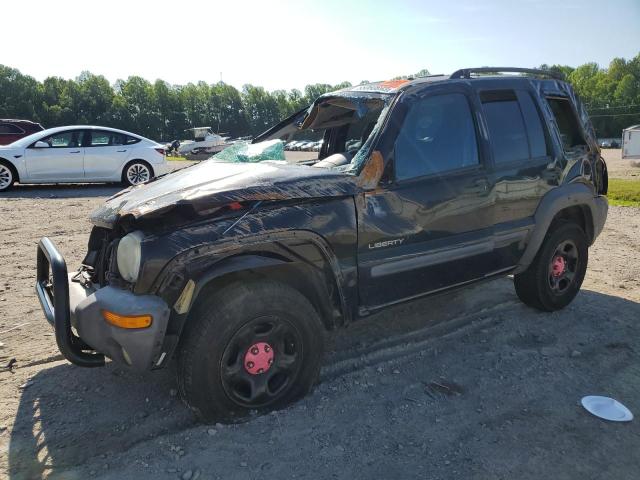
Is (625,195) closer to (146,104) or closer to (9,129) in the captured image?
(9,129)

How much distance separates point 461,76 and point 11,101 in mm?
104258

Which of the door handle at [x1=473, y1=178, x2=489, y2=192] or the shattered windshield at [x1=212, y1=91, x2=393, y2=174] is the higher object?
the shattered windshield at [x1=212, y1=91, x2=393, y2=174]

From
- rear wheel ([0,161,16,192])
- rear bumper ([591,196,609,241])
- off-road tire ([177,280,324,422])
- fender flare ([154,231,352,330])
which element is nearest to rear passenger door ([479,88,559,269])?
rear bumper ([591,196,609,241])

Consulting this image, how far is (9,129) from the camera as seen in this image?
18594 millimetres

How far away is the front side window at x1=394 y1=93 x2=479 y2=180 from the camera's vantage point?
3643 millimetres

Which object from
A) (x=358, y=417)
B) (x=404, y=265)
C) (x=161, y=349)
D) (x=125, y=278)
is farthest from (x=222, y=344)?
(x=404, y=265)

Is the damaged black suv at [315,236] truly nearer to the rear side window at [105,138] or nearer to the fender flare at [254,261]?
the fender flare at [254,261]

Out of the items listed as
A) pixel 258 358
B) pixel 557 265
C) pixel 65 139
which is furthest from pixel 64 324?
pixel 65 139

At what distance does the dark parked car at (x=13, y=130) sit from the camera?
18.4 m

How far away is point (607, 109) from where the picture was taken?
307 ft

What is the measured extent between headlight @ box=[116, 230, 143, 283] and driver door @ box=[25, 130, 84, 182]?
11.0 meters

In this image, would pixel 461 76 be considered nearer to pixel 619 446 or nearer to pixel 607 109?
pixel 619 446

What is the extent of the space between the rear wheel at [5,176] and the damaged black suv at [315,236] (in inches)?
398

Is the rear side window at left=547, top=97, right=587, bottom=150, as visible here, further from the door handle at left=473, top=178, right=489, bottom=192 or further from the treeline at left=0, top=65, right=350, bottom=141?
the treeline at left=0, top=65, right=350, bottom=141
